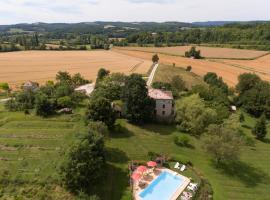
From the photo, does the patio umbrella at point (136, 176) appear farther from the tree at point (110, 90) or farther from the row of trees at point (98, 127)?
the tree at point (110, 90)

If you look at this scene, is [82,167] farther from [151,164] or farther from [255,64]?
Answer: [255,64]

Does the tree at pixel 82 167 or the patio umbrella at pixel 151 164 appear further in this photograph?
the patio umbrella at pixel 151 164

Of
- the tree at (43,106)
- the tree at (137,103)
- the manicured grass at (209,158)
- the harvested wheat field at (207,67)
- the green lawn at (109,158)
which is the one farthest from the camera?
the harvested wheat field at (207,67)

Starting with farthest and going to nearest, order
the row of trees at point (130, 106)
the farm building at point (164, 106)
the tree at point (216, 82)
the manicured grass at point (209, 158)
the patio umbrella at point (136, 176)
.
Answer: the tree at point (216, 82) → the farm building at point (164, 106) → the row of trees at point (130, 106) → the manicured grass at point (209, 158) → the patio umbrella at point (136, 176)

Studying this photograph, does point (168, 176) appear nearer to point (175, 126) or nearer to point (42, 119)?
point (175, 126)

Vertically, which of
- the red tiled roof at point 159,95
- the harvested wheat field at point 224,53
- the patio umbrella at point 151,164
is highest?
the red tiled roof at point 159,95

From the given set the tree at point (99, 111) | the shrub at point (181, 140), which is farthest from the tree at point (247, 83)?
the tree at point (99, 111)

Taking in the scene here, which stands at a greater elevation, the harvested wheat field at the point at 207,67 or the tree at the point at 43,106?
the tree at the point at 43,106
